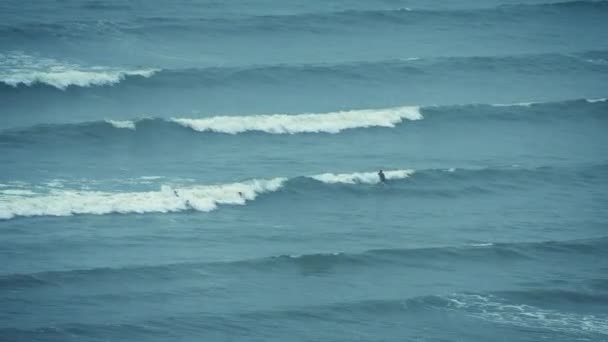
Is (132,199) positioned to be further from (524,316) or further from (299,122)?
(524,316)

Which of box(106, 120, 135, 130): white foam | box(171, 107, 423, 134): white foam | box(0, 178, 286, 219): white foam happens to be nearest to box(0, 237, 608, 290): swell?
box(0, 178, 286, 219): white foam

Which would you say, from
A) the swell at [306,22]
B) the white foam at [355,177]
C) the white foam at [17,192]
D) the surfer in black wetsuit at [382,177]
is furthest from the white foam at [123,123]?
the surfer in black wetsuit at [382,177]

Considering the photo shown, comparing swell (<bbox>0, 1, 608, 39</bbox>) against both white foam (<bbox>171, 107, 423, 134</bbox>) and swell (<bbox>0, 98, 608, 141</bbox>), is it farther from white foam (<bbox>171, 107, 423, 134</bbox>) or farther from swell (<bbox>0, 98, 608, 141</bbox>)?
white foam (<bbox>171, 107, 423, 134</bbox>)

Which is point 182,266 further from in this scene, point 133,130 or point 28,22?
point 28,22

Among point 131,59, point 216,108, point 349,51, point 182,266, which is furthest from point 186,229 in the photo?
point 349,51

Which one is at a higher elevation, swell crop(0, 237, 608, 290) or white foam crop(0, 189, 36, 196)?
white foam crop(0, 189, 36, 196)
